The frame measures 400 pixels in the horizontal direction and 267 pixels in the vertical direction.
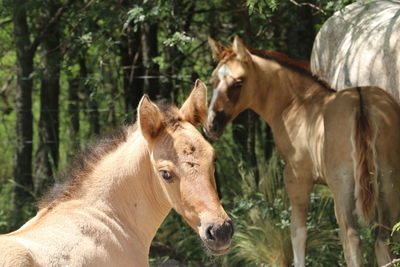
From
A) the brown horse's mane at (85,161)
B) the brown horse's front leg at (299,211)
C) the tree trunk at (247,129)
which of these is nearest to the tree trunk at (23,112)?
the tree trunk at (247,129)

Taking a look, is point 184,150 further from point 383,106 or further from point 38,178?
point 38,178

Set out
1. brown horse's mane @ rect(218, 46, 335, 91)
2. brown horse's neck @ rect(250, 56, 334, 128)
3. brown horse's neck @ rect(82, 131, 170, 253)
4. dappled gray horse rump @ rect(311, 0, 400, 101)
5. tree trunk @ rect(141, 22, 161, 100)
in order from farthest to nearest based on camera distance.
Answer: tree trunk @ rect(141, 22, 161, 100) < brown horse's mane @ rect(218, 46, 335, 91) < brown horse's neck @ rect(250, 56, 334, 128) < dappled gray horse rump @ rect(311, 0, 400, 101) < brown horse's neck @ rect(82, 131, 170, 253)

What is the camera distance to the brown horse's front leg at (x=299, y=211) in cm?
619

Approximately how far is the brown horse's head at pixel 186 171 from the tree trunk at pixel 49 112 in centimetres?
455

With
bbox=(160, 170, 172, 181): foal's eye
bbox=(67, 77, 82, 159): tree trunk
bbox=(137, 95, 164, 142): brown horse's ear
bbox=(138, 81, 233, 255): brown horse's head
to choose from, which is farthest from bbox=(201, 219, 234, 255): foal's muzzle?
bbox=(67, 77, 82, 159): tree trunk

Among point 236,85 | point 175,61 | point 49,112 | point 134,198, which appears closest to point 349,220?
point 236,85

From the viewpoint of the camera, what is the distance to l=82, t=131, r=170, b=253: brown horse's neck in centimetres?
380

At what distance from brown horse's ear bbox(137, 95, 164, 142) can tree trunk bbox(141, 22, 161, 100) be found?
5119 mm

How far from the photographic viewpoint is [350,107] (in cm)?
566

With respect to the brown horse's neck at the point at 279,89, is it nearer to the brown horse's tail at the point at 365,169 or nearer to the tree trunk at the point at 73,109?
the brown horse's tail at the point at 365,169

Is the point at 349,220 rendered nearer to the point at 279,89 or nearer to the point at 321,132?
the point at 321,132

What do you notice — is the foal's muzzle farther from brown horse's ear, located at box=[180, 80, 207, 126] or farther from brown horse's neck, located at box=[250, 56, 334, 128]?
brown horse's neck, located at box=[250, 56, 334, 128]

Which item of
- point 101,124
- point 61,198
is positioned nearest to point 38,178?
point 101,124

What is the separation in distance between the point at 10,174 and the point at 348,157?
606 cm
